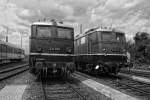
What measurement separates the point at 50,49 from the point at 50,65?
94 cm

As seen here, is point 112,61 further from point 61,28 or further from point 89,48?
point 61,28

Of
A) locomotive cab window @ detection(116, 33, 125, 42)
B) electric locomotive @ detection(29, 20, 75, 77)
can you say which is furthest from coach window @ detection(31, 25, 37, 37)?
locomotive cab window @ detection(116, 33, 125, 42)

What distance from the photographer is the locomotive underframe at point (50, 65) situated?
8608 mm

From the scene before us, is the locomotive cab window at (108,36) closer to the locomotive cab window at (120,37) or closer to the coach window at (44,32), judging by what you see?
the locomotive cab window at (120,37)

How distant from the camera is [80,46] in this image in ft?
49.0

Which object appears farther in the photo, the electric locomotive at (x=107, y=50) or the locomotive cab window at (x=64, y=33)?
the electric locomotive at (x=107, y=50)

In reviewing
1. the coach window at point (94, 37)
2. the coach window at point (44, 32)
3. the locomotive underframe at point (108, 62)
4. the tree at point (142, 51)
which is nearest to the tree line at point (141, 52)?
the tree at point (142, 51)

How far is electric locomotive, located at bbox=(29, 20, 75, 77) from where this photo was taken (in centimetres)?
874

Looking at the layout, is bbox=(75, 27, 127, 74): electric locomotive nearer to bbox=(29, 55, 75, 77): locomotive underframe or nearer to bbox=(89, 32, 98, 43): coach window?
bbox=(89, 32, 98, 43): coach window

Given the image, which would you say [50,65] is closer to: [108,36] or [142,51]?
[108,36]

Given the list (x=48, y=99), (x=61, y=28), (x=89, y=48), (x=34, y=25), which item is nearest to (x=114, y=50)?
(x=89, y=48)

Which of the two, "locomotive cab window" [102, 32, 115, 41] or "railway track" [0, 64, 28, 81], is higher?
"locomotive cab window" [102, 32, 115, 41]

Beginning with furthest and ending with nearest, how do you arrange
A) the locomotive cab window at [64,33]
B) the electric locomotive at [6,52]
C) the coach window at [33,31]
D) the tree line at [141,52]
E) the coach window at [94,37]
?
the tree line at [141,52] → the electric locomotive at [6,52] → the coach window at [94,37] → the locomotive cab window at [64,33] → the coach window at [33,31]

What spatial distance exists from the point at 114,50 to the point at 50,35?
189 inches
